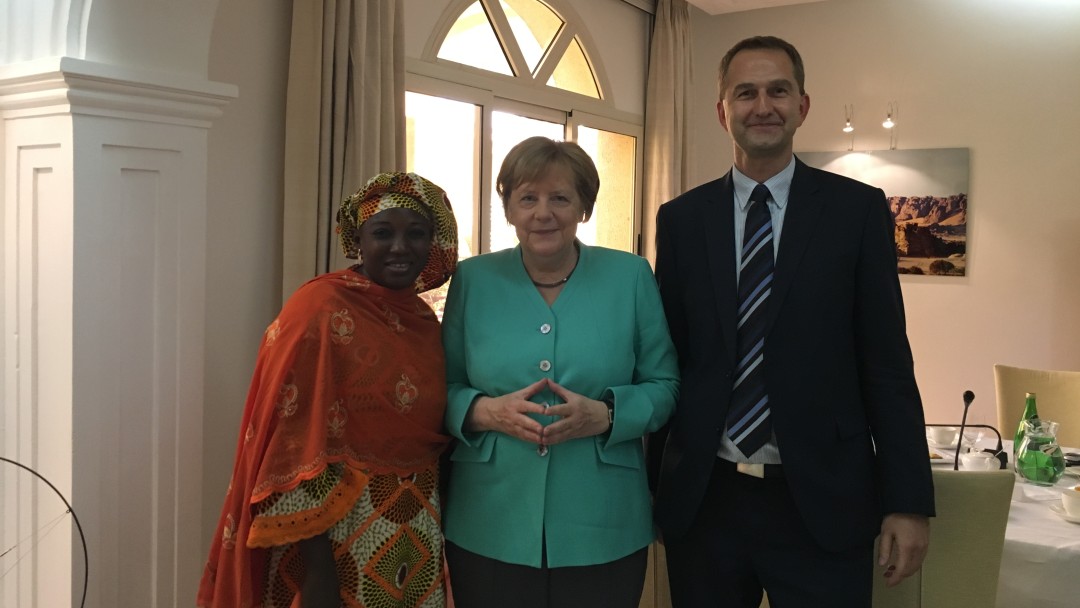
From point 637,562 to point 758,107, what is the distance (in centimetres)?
93

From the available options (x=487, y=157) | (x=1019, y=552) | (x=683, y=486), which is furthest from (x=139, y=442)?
(x=487, y=157)

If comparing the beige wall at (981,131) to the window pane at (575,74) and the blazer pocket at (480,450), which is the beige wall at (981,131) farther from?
the blazer pocket at (480,450)

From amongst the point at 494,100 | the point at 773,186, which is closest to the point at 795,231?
the point at 773,186

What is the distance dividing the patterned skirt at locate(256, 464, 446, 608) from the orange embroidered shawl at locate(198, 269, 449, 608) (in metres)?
0.03

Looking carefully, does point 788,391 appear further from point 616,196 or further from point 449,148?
point 616,196

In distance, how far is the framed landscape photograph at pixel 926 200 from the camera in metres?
5.07

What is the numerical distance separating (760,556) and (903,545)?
26cm

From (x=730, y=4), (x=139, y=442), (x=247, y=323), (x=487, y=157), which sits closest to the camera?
(x=139, y=442)

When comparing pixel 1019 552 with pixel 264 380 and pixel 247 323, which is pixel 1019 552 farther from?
pixel 247 323

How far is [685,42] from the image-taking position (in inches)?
223

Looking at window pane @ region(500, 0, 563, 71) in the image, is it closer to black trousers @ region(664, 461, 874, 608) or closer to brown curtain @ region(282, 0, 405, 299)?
brown curtain @ region(282, 0, 405, 299)

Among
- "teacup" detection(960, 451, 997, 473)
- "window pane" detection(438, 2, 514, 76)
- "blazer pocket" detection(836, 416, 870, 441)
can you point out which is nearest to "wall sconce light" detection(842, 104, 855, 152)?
"window pane" detection(438, 2, 514, 76)

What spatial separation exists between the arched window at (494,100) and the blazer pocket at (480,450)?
2.39m

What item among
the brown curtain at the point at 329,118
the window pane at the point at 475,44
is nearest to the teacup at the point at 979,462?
the brown curtain at the point at 329,118
